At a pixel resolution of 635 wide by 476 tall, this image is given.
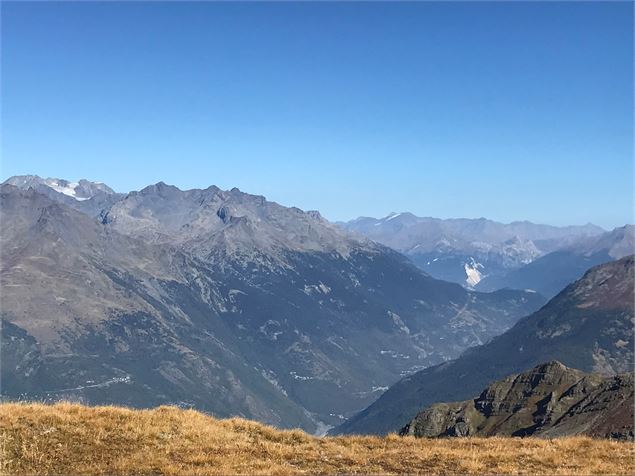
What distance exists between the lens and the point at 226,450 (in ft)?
115

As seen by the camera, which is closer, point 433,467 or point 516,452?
point 433,467

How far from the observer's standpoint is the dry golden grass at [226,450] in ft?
103

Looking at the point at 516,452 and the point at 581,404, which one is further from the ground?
the point at 516,452

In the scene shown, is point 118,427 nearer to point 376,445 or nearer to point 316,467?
point 316,467

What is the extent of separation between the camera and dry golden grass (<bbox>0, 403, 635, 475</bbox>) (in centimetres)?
3150

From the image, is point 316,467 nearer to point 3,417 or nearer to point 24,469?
point 24,469

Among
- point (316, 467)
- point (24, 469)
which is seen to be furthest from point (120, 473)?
point (316, 467)

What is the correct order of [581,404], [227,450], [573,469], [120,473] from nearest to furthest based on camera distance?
1. [120,473]
2. [573,469]
3. [227,450]
4. [581,404]

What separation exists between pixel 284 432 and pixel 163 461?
38.4ft

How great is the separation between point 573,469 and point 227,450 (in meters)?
19.7

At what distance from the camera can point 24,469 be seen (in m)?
30.3

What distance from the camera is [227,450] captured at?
3512 cm

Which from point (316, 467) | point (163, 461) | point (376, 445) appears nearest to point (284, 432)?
point (376, 445)

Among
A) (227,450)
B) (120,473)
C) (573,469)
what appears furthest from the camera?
(227,450)
